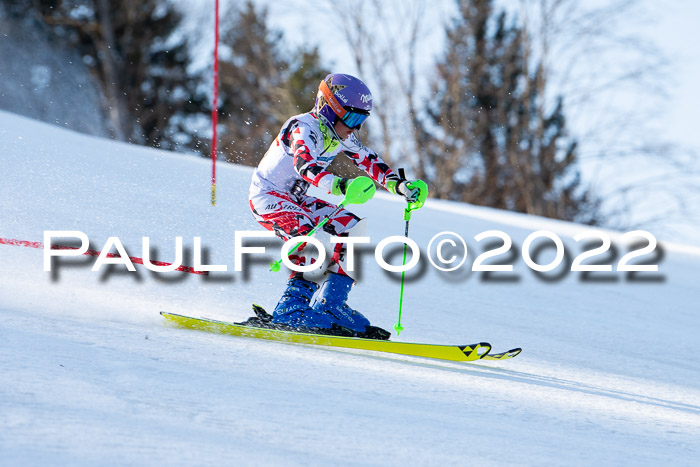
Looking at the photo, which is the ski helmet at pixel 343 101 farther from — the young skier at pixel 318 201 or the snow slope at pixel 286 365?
the snow slope at pixel 286 365

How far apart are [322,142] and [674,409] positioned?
2.23 metres

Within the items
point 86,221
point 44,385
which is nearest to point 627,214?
point 86,221

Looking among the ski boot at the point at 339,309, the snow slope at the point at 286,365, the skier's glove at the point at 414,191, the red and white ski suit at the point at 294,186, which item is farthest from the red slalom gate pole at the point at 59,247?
the skier's glove at the point at 414,191

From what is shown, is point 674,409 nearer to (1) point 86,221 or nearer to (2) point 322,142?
(2) point 322,142

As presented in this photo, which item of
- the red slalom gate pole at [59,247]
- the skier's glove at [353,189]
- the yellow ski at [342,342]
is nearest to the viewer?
the skier's glove at [353,189]

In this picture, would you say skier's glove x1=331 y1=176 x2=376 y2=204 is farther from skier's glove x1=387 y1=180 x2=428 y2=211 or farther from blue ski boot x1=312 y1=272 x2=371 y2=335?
blue ski boot x1=312 y1=272 x2=371 y2=335

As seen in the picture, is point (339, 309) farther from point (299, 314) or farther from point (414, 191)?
point (414, 191)

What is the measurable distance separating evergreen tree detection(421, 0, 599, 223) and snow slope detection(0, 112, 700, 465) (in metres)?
14.3

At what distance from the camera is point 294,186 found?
4.45 metres

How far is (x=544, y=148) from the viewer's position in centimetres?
2195

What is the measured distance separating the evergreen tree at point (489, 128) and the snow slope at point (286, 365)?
1430 cm

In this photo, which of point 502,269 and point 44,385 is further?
point 502,269

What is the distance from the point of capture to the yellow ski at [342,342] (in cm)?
419

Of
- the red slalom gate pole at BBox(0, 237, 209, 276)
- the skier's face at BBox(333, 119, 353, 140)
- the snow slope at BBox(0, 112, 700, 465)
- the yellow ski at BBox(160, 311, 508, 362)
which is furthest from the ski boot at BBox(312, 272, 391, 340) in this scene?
the red slalom gate pole at BBox(0, 237, 209, 276)
